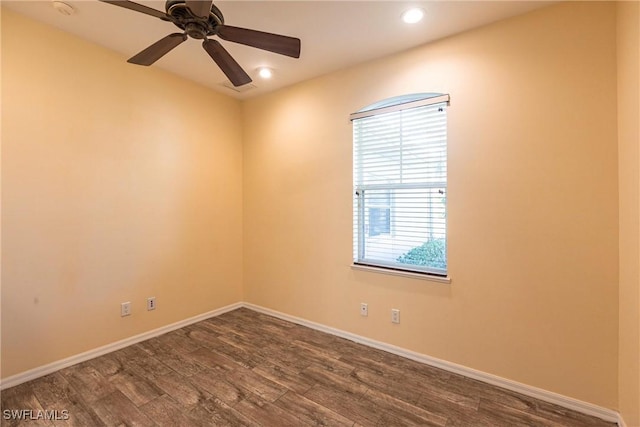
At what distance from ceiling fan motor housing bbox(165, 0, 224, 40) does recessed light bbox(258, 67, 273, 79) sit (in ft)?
3.98

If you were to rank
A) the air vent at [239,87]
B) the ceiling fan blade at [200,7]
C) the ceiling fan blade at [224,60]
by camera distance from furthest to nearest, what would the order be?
the air vent at [239,87], the ceiling fan blade at [224,60], the ceiling fan blade at [200,7]

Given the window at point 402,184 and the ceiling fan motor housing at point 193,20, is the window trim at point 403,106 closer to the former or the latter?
the window at point 402,184

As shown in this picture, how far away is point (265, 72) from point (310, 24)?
35.6 inches

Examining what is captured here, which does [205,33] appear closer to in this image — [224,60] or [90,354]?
[224,60]

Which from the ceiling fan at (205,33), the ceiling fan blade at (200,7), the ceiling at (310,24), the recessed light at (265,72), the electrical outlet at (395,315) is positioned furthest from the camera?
the recessed light at (265,72)

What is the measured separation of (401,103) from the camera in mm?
2600

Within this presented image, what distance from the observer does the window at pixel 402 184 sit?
2463 millimetres

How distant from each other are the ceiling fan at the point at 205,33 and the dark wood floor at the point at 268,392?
7.60ft

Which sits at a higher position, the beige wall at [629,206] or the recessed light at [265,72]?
the recessed light at [265,72]

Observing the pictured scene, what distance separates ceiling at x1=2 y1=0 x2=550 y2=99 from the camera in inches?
78.7

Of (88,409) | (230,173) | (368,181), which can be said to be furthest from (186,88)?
(88,409)

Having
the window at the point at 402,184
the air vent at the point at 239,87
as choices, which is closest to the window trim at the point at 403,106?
the window at the point at 402,184

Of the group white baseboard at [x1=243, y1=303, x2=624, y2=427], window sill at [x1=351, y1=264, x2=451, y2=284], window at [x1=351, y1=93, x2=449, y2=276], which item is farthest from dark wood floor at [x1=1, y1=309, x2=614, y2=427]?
window at [x1=351, y1=93, x2=449, y2=276]

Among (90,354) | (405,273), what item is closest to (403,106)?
(405,273)
